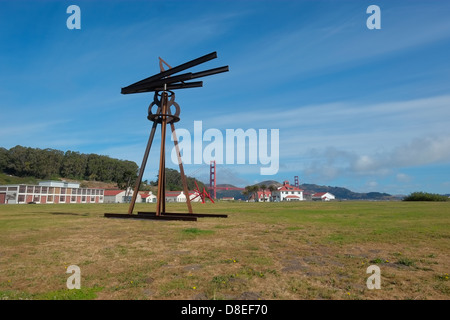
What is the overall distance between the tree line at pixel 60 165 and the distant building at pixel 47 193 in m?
14.2

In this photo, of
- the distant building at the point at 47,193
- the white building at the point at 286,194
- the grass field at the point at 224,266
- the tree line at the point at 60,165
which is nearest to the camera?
the grass field at the point at 224,266

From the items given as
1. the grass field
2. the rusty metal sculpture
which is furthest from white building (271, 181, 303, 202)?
the grass field

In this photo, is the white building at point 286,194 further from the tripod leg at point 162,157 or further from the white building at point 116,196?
the tripod leg at point 162,157

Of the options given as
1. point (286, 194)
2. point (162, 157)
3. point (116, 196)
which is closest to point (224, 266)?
point (162, 157)

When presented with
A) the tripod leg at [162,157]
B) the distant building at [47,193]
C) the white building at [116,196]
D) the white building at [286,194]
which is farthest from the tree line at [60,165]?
the tripod leg at [162,157]

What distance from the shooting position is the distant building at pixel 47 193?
75188mm

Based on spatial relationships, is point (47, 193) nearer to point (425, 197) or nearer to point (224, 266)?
point (224, 266)

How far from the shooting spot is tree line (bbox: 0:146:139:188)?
132 metres

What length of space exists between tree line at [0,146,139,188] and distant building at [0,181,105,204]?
1421 centimetres

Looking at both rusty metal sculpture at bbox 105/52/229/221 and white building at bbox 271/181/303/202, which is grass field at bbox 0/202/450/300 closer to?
rusty metal sculpture at bbox 105/52/229/221

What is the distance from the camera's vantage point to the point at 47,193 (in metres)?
83.8

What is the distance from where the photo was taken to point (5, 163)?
132 metres
